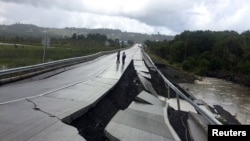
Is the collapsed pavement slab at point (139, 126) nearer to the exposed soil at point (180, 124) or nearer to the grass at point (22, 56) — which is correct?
the exposed soil at point (180, 124)

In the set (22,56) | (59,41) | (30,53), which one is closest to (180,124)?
(22,56)

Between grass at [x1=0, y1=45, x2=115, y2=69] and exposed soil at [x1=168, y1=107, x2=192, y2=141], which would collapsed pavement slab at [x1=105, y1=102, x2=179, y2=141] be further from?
grass at [x1=0, y1=45, x2=115, y2=69]

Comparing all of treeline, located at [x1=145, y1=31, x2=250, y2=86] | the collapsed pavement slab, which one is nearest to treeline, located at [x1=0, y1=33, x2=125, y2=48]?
treeline, located at [x1=145, y1=31, x2=250, y2=86]

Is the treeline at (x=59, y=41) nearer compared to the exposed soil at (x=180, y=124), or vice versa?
the exposed soil at (x=180, y=124)

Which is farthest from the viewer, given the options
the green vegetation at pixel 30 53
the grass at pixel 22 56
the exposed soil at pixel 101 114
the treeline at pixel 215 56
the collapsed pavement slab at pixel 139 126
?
the treeline at pixel 215 56

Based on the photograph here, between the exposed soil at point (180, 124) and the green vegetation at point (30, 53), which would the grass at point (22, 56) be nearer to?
the green vegetation at point (30, 53)

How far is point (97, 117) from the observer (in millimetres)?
12414

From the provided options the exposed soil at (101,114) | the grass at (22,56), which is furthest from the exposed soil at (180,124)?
the grass at (22,56)

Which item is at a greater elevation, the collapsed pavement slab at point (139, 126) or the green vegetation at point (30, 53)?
the collapsed pavement slab at point (139, 126)

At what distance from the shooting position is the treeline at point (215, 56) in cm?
7650

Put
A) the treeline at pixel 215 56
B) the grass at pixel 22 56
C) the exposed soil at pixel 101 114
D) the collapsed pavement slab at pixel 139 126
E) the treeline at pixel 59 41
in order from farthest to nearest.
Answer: the treeline at pixel 59 41
the treeline at pixel 215 56
the grass at pixel 22 56
the exposed soil at pixel 101 114
the collapsed pavement slab at pixel 139 126

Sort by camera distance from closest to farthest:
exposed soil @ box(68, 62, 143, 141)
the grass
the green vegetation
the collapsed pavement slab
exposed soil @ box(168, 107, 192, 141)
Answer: the collapsed pavement slab
exposed soil @ box(68, 62, 143, 141)
exposed soil @ box(168, 107, 192, 141)
the grass
the green vegetation

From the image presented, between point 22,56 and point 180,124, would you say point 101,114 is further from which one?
point 22,56

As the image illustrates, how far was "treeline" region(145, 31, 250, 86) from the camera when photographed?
3012 inches
